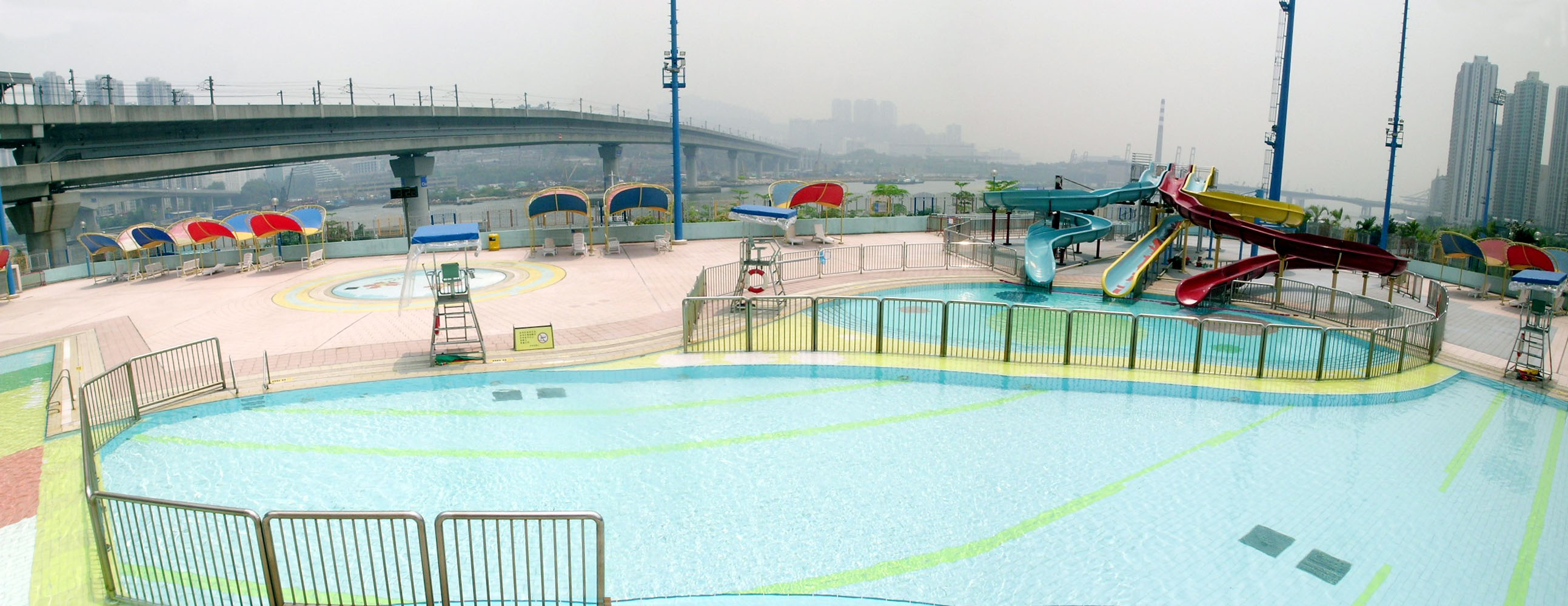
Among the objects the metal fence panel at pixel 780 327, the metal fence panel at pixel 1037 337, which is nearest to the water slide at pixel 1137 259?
the metal fence panel at pixel 1037 337

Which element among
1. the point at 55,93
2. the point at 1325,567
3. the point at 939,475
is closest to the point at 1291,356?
the point at 1325,567

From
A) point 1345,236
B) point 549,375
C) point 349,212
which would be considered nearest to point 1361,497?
point 549,375

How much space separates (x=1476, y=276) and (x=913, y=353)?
19.8 meters

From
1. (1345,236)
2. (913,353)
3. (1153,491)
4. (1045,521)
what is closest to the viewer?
(1045,521)

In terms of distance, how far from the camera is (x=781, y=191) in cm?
3441

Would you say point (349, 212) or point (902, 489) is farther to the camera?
point (349, 212)

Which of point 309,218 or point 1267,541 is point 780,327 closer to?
point 1267,541

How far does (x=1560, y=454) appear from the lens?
33.5 ft

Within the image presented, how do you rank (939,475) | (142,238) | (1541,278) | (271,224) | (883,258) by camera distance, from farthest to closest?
(883,258) < (271,224) < (142,238) < (1541,278) < (939,475)

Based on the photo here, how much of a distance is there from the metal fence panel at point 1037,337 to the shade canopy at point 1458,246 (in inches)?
575

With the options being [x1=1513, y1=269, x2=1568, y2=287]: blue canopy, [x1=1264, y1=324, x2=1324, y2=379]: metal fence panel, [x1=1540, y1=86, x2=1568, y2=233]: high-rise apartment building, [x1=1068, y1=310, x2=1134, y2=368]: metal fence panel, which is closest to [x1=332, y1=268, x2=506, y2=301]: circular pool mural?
[x1=1068, y1=310, x2=1134, y2=368]: metal fence panel

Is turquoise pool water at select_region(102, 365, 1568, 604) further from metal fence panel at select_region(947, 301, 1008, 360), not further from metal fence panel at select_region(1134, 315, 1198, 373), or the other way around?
metal fence panel at select_region(947, 301, 1008, 360)

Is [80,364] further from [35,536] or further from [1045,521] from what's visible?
[1045,521]

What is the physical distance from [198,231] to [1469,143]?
7118 centimetres
